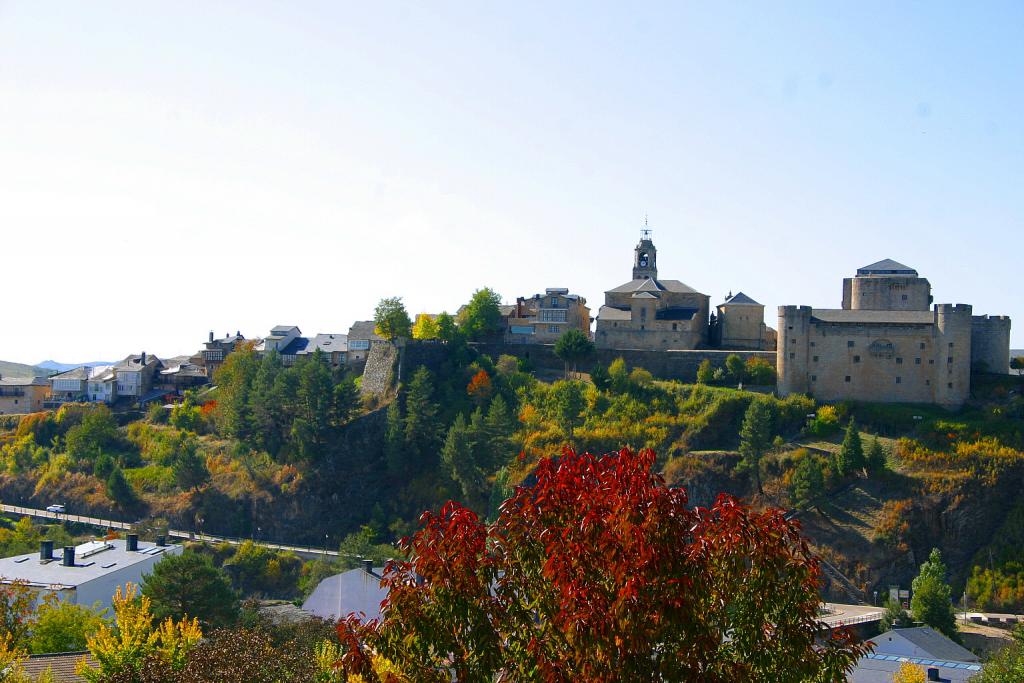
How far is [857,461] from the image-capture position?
4706cm

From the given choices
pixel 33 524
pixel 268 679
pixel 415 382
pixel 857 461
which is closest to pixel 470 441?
pixel 415 382

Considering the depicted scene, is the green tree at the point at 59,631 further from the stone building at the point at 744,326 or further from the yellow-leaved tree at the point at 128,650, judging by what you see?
the stone building at the point at 744,326

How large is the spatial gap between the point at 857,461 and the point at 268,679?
33.6 meters

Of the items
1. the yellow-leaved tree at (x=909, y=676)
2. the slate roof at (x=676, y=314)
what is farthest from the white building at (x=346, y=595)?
the slate roof at (x=676, y=314)

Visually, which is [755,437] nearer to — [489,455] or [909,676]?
[489,455]

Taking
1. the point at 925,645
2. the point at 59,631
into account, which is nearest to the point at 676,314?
the point at 925,645

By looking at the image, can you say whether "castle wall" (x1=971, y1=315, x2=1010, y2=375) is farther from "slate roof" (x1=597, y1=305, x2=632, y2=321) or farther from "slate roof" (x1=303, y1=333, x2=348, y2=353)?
"slate roof" (x1=303, y1=333, x2=348, y2=353)

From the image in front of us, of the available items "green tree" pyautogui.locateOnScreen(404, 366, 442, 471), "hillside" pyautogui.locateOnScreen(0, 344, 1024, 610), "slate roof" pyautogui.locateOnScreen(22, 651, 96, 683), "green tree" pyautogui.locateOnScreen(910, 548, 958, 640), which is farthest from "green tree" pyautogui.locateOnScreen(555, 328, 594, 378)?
"slate roof" pyautogui.locateOnScreen(22, 651, 96, 683)

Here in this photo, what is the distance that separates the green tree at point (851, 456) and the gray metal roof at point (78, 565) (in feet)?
97.6

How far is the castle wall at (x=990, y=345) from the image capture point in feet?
173

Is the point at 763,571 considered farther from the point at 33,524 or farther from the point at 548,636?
the point at 33,524

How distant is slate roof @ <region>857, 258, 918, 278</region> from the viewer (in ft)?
191

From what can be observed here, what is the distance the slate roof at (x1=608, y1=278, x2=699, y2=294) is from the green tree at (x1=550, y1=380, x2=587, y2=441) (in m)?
8.32

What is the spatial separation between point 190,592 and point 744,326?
117ft
